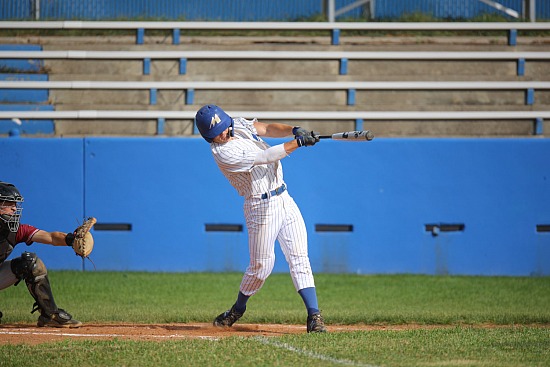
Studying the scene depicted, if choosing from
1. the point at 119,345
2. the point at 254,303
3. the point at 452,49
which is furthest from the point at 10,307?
the point at 452,49

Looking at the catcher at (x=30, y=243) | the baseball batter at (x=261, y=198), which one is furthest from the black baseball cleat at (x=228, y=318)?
the catcher at (x=30, y=243)

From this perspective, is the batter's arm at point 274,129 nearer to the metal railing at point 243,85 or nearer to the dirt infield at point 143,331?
the dirt infield at point 143,331

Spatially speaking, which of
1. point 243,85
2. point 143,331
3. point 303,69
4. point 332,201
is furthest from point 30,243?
point 303,69

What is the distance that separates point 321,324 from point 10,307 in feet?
13.0

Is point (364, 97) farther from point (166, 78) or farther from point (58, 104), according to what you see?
point (58, 104)

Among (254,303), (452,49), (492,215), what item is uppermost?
(452,49)

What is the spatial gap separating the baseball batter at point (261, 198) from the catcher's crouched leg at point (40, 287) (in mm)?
1786

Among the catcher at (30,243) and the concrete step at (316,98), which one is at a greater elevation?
the concrete step at (316,98)

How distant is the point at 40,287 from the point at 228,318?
1.70m

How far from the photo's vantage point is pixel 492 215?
40.4ft

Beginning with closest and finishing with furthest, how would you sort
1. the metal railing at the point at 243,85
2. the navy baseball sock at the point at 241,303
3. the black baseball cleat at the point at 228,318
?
the navy baseball sock at the point at 241,303
the black baseball cleat at the point at 228,318
the metal railing at the point at 243,85

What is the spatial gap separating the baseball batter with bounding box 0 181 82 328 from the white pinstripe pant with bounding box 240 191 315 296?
1.58m

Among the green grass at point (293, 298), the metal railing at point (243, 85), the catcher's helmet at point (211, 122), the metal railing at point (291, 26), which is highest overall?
the metal railing at point (291, 26)

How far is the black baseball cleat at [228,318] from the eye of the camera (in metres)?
7.79
